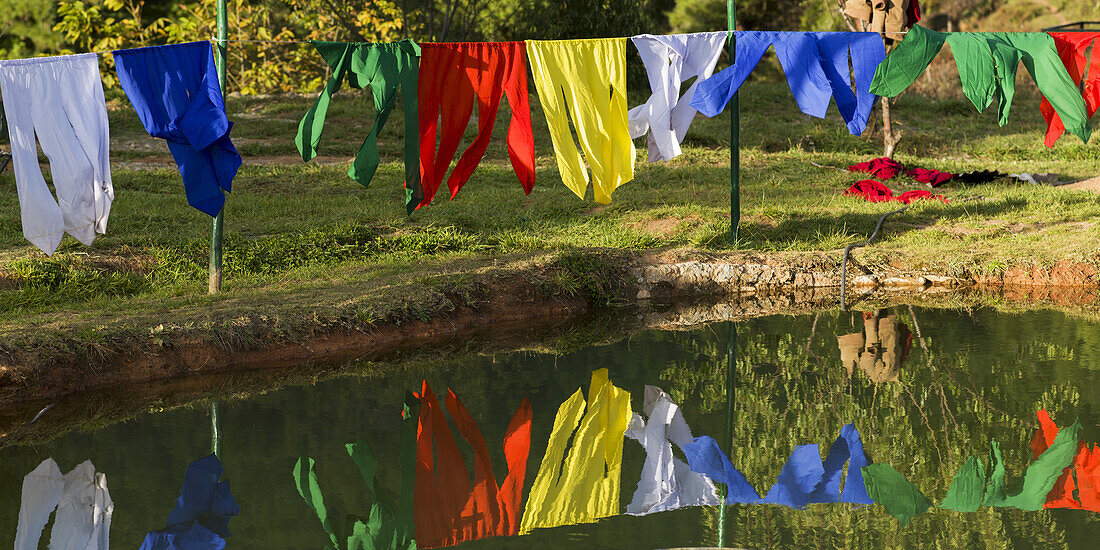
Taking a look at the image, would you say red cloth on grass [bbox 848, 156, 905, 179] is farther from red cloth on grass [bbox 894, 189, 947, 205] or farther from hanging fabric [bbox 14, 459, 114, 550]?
hanging fabric [bbox 14, 459, 114, 550]

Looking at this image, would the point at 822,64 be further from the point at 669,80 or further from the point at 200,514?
the point at 200,514

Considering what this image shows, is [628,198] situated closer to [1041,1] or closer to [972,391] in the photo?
[972,391]

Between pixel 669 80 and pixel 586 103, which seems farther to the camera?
pixel 669 80

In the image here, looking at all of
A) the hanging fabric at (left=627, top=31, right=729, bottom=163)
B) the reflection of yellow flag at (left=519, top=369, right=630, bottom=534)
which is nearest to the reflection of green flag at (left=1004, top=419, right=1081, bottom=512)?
the reflection of yellow flag at (left=519, top=369, right=630, bottom=534)

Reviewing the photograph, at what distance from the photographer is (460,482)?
4.73m

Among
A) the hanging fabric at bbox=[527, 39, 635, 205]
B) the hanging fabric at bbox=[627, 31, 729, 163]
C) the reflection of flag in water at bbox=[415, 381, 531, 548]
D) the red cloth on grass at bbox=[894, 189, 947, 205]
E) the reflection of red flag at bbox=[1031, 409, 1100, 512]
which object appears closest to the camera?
the reflection of flag in water at bbox=[415, 381, 531, 548]

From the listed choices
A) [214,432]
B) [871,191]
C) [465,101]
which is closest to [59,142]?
[214,432]

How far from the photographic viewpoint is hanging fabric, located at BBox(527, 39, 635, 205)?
22.2ft

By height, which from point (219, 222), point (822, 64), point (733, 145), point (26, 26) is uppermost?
point (26, 26)

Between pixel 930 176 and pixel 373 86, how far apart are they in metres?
5.66

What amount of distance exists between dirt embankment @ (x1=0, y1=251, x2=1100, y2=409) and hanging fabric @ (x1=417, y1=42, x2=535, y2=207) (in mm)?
729

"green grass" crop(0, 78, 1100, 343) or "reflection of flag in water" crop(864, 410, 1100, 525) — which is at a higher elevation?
"green grass" crop(0, 78, 1100, 343)

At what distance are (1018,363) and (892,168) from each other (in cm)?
424

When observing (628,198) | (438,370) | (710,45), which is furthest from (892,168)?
(438,370)
